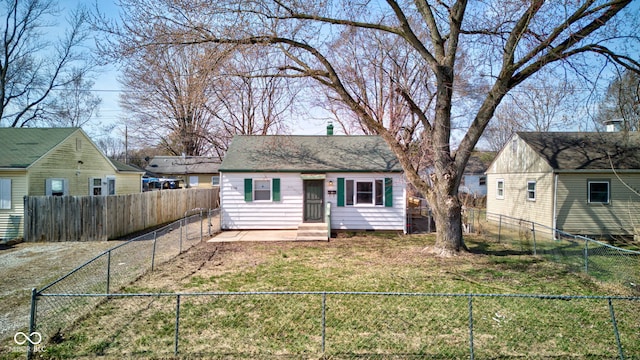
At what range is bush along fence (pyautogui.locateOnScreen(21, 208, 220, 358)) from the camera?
549 cm

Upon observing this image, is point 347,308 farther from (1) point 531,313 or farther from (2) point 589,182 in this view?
(2) point 589,182

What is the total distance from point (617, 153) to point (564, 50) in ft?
33.9

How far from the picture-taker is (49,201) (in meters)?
13.3

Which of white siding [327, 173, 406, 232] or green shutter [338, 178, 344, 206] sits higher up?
green shutter [338, 178, 344, 206]

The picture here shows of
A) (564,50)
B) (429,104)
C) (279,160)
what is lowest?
(279,160)

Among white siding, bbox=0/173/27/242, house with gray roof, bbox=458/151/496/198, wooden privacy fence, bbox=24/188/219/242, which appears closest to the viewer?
wooden privacy fence, bbox=24/188/219/242

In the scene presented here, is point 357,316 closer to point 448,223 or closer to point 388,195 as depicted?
point 448,223

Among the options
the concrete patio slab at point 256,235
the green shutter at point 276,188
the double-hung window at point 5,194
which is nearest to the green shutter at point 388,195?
the concrete patio slab at point 256,235

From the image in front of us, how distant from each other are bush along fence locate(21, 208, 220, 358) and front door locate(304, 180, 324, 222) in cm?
433

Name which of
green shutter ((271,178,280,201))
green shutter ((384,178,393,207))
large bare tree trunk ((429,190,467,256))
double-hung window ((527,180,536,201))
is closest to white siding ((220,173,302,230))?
green shutter ((271,178,280,201))

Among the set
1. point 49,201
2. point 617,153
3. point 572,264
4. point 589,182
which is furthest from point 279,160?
point 617,153

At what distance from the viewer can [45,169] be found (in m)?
14.9

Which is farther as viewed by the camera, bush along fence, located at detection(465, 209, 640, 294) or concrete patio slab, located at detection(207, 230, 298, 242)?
concrete patio slab, located at detection(207, 230, 298, 242)

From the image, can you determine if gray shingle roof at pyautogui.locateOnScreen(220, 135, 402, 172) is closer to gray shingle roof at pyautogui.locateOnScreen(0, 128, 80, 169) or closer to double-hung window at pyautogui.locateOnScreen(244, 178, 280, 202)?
double-hung window at pyautogui.locateOnScreen(244, 178, 280, 202)
